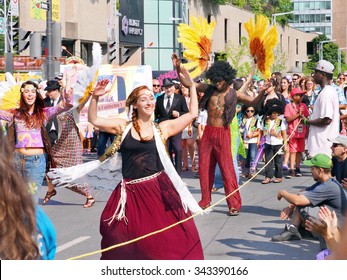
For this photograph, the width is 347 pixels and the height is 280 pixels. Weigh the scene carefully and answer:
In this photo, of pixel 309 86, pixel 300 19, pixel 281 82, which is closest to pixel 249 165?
pixel 281 82

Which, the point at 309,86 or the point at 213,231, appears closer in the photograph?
the point at 213,231

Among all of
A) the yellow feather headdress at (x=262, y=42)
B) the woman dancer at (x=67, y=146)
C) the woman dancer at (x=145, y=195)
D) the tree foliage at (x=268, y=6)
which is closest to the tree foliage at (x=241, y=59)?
the tree foliage at (x=268, y=6)

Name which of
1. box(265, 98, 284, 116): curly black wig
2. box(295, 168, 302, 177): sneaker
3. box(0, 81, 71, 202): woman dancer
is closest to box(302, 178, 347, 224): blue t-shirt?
box(0, 81, 71, 202): woman dancer

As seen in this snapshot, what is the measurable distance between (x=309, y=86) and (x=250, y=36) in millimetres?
9732

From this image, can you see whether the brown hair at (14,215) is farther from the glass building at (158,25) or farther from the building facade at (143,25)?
the glass building at (158,25)

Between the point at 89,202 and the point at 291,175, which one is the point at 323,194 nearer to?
the point at 89,202

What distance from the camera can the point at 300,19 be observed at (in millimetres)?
157750

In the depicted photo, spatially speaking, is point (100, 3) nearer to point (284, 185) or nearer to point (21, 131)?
point (284, 185)

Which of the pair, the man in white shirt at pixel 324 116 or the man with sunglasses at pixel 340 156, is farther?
the man in white shirt at pixel 324 116

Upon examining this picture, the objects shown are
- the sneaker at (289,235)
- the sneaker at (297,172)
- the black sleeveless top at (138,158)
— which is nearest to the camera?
the black sleeveless top at (138,158)

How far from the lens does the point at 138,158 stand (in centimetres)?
734

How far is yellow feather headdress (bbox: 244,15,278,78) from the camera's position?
10.6 meters

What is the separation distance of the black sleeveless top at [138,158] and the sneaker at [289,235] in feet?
7.80

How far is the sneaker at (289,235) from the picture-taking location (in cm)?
929
